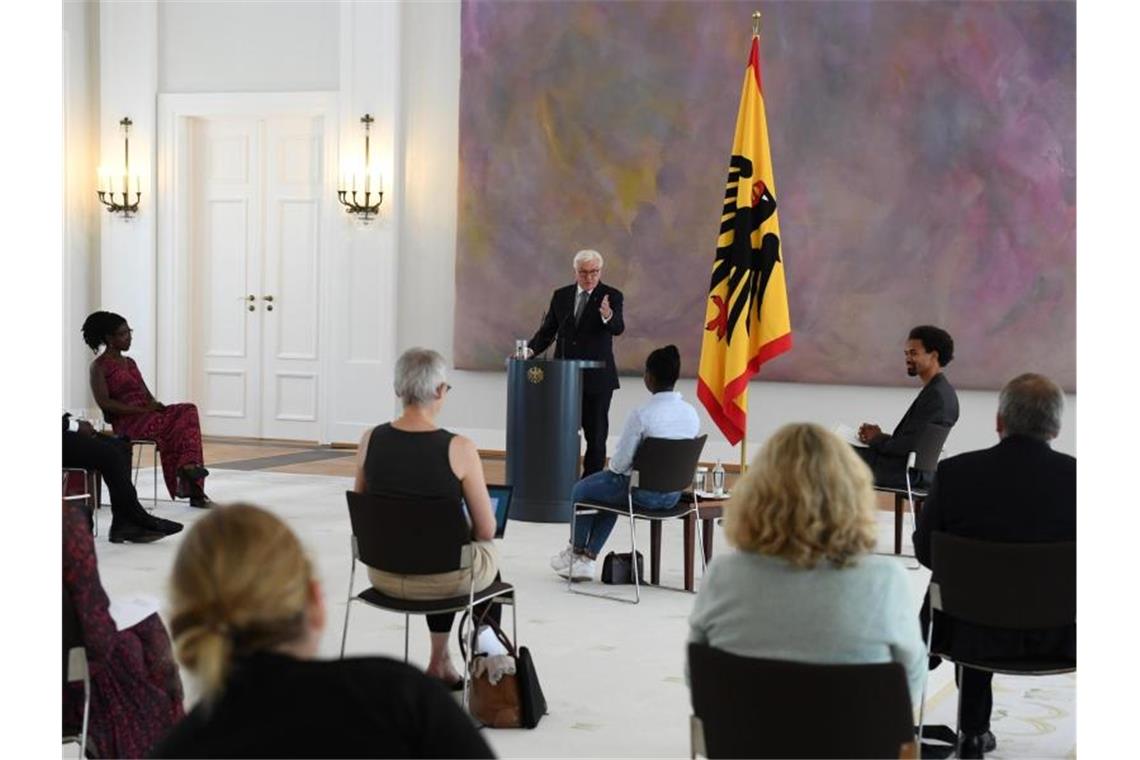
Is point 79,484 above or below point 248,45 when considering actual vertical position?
below

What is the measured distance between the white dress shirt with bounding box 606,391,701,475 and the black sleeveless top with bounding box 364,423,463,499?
84.8 inches

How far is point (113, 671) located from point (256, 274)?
33.7ft

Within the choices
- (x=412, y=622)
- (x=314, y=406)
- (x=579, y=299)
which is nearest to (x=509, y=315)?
(x=314, y=406)

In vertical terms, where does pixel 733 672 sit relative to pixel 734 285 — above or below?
below

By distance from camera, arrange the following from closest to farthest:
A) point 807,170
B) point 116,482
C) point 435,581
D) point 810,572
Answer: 1. point 810,572
2. point 435,581
3. point 116,482
4. point 807,170

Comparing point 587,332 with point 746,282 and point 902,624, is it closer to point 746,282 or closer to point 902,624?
point 746,282

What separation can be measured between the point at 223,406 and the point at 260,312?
1.01m

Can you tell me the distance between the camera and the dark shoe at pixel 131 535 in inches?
316

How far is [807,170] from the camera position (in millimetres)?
11594

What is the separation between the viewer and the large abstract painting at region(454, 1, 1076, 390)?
436 inches

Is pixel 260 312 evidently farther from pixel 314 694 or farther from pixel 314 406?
pixel 314 694

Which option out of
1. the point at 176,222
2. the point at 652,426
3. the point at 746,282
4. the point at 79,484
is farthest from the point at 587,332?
the point at 176,222

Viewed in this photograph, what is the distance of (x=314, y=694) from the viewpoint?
2021 millimetres

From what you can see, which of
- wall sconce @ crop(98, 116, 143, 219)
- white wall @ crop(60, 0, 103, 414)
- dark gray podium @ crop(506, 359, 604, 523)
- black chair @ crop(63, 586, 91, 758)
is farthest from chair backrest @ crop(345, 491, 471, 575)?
wall sconce @ crop(98, 116, 143, 219)
